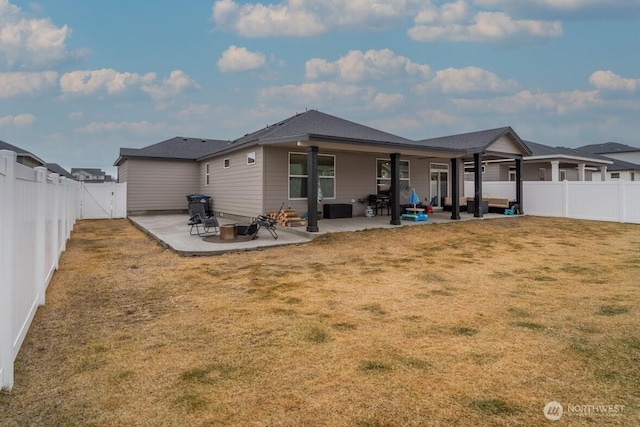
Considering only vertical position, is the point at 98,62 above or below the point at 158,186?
above

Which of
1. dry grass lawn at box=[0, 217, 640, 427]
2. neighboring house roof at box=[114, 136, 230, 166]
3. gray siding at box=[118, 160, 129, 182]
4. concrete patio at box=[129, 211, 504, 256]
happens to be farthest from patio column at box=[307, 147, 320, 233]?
gray siding at box=[118, 160, 129, 182]

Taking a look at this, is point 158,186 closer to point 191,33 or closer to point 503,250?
point 191,33

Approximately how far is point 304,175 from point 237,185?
9.10ft

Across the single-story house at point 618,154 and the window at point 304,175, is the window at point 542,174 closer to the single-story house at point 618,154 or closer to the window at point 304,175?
the single-story house at point 618,154

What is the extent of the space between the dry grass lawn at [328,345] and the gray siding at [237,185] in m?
5.32

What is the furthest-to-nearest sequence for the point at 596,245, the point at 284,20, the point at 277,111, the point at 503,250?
the point at 277,111, the point at 284,20, the point at 596,245, the point at 503,250

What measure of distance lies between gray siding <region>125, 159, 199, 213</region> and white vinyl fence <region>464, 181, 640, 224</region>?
605 inches

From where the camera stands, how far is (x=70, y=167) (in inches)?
2292

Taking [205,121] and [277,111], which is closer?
[277,111]

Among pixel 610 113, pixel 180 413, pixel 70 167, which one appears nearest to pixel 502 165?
pixel 610 113

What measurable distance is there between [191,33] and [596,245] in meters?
17.1

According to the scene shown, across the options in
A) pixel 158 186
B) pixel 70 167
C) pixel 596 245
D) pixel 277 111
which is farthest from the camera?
pixel 70 167

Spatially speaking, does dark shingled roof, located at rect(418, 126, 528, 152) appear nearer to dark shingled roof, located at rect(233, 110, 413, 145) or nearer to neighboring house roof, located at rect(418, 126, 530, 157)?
neighboring house roof, located at rect(418, 126, 530, 157)

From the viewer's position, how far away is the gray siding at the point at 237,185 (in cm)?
1146
